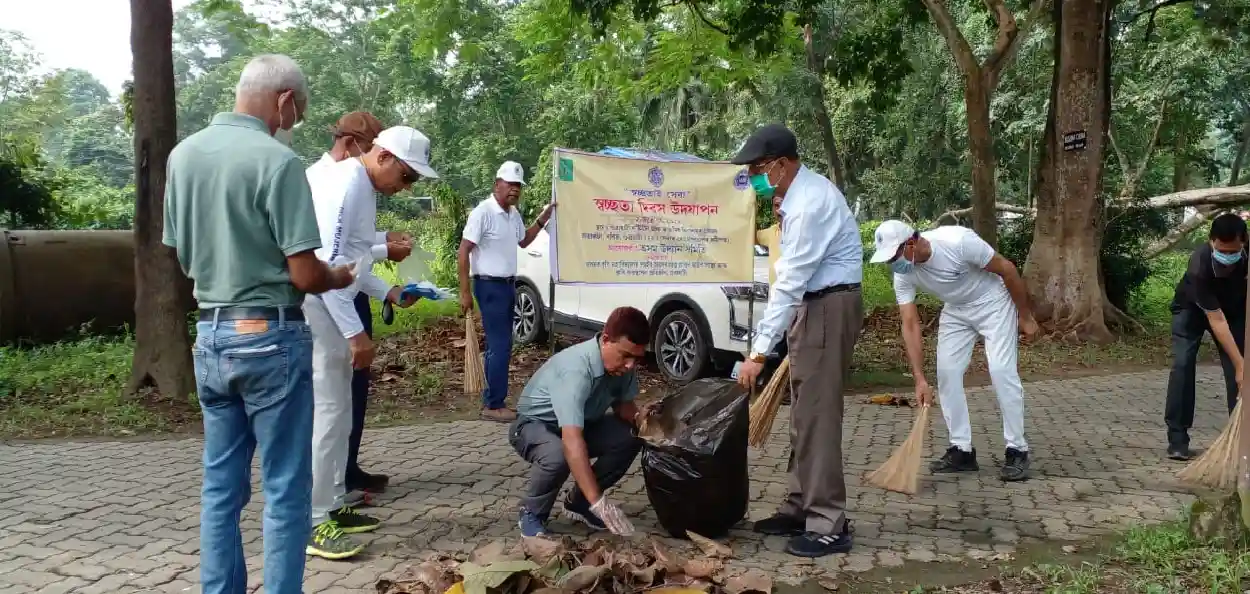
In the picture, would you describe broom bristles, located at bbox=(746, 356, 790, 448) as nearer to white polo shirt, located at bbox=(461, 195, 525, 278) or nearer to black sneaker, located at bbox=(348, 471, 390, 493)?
black sneaker, located at bbox=(348, 471, 390, 493)

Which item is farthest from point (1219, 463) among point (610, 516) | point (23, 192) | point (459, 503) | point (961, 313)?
point (23, 192)

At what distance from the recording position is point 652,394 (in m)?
8.12

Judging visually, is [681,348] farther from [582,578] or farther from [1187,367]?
[582,578]

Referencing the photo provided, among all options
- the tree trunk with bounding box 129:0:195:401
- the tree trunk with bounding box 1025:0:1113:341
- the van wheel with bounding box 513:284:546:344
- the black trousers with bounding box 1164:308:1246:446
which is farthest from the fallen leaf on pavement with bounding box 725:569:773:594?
the tree trunk with bounding box 1025:0:1113:341

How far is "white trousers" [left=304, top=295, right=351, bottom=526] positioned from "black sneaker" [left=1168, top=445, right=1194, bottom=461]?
5.03 metres

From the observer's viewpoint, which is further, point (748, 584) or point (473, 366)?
point (473, 366)

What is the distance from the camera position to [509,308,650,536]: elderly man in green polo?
3832mm

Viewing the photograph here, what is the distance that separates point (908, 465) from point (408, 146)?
10.3 feet

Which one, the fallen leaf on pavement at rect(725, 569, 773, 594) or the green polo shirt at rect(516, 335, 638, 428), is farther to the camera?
the green polo shirt at rect(516, 335, 638, 428)

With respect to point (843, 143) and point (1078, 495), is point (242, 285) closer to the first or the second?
point (1078, 495)

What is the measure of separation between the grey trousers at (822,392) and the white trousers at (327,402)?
195 centimetres

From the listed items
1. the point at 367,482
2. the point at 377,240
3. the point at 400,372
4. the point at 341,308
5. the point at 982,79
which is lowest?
the point at 367,482

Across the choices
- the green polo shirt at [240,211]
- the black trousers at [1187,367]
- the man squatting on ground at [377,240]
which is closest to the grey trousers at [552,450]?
the man squatting on ground at [377,240]

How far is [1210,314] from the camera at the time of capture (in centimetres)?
542
